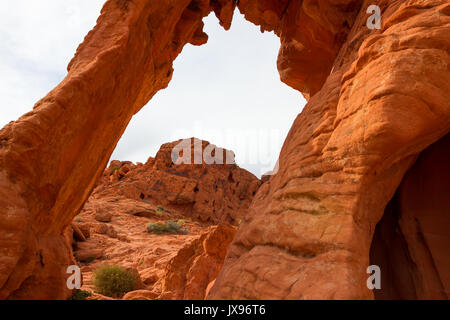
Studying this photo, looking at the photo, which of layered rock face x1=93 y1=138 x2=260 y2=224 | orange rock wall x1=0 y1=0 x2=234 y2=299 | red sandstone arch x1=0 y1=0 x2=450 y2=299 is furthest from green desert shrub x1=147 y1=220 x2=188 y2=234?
red sandstone arch x1=0 y1=0 x2=450 y2=299

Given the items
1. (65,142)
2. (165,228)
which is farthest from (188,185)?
(65,142)

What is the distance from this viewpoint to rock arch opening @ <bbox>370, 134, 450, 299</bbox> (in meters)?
3.60

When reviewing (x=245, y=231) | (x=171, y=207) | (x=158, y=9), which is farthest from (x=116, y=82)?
(x=171, y=207)

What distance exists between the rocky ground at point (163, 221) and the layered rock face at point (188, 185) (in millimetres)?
89

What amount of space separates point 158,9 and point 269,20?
491 cm

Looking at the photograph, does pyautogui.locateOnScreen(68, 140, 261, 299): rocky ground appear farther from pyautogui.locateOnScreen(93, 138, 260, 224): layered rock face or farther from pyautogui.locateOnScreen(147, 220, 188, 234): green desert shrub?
pyautogui.locateOnScreen(147, 220, 188, 234): green desert shrub

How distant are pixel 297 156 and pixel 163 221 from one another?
1696 cm

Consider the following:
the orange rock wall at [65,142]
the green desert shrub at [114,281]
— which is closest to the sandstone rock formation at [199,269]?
the green desert shrub at [114,281]

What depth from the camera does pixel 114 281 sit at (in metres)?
7.98

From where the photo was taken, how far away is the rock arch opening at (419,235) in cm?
360

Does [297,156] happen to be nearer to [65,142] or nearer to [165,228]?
[65,142]

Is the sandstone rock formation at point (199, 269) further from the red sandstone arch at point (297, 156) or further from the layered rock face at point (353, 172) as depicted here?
the layered rock face at point (353, 172)
